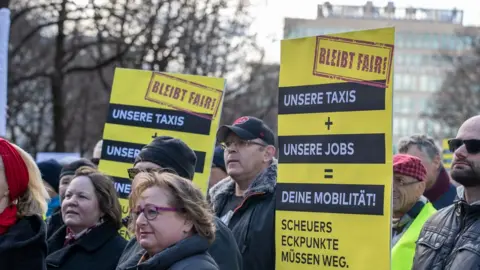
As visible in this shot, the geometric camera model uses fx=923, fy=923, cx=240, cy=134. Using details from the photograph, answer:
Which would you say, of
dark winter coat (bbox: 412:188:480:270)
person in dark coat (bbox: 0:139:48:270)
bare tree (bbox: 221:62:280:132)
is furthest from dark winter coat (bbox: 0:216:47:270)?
bare tree (bbox: 221:62:280:132)

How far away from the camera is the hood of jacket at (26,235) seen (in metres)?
4.75

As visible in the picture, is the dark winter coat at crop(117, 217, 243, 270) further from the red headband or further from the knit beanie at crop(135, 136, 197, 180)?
the red headband

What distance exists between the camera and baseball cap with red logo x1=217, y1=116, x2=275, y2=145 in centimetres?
621

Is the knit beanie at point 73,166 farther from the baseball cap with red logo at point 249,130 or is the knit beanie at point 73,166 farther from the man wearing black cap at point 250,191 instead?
the baseball cap with red logo at point 249,130

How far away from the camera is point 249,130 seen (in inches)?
246

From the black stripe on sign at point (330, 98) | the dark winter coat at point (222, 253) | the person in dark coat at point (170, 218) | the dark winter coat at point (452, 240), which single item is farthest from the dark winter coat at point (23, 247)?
the dark winter coat at point (452, 240)

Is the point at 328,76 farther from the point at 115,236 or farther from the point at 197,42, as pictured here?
the point at 197,42

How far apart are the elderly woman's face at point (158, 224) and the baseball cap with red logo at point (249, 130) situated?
7.03 ft

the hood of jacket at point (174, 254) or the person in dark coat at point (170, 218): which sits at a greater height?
the person in dark coat at point (170, 218)

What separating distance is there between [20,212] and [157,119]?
2423 mm

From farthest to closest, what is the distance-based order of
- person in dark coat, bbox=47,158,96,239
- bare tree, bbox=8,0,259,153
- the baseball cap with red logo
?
bare tree, bbox=8,0,259,153
person in dark coat, bbox=47,158,96,239
the baseball cap with red logo

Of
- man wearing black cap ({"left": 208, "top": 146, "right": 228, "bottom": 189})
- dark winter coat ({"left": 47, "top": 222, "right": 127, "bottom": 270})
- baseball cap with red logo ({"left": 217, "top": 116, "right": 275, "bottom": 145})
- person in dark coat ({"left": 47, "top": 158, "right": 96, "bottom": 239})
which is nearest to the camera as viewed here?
dark winter coat ({"left": 47, "top": 222, "right": 127, "bottom": 270})

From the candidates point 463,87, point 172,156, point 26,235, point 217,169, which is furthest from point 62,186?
point 463,87

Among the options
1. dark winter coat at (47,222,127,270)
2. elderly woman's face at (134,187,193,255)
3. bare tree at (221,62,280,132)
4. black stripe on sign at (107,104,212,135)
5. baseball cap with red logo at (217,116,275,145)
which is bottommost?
dark winter coat at (47,222,127,270)
